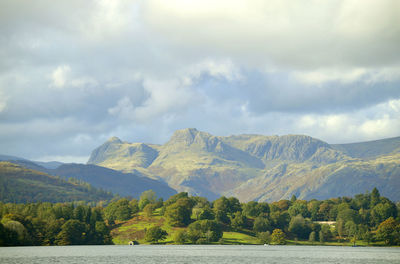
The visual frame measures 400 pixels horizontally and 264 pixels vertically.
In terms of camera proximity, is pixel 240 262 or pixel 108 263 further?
pixel 240 262

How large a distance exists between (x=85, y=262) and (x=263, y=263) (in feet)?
179

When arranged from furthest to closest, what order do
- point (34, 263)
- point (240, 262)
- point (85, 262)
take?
point (240, 262), point (85, 262), point (34, 263)

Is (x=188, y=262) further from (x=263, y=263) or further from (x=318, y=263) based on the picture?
(x=318, y=263)

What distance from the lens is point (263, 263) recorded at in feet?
499

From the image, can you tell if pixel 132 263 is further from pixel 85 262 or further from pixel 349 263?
pixel 349 263

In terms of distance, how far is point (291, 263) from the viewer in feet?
514

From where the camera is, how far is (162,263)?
147750 millimetres

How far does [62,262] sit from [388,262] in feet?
Answer: 347

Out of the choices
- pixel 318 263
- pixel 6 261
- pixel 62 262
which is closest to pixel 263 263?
pixel 318 263

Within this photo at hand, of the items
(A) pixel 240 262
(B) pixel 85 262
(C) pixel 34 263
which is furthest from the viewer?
(A) pixel 240 262

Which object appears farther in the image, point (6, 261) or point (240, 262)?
point (240, 262)

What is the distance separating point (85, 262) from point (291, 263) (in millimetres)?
64860

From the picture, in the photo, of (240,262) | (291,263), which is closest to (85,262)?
(240,262)

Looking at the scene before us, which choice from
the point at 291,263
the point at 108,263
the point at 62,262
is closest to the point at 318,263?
the point at 291,263
